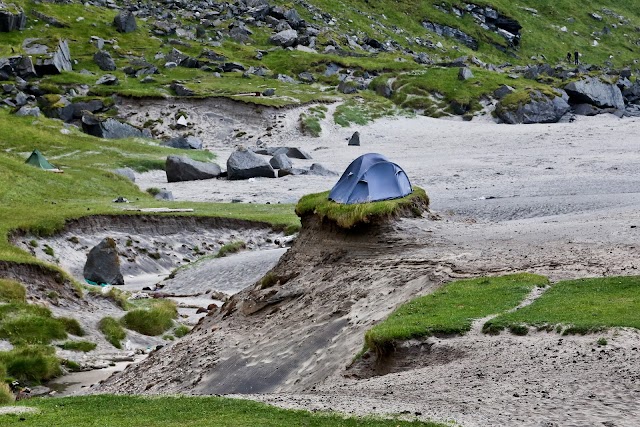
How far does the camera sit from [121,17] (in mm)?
Answer: 143000

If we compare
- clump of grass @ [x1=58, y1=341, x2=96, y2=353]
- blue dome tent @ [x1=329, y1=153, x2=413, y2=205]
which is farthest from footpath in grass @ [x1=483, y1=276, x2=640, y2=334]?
clump of grass @ [x1=58, y1=341, x2=96, y2=353]

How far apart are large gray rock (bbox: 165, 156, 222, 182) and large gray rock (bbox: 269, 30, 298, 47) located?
74.6 metres

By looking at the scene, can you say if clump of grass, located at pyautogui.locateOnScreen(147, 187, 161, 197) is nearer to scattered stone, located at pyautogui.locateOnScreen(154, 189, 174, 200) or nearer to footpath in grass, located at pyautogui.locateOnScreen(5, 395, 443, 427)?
scattered stone, located at pyautogui.locateOnScreen(154, 189, 174, 200)

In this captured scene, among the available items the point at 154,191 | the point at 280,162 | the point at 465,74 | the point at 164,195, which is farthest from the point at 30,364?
the point at 465,74

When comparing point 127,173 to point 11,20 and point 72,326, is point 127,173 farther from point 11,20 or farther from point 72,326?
point 11,20

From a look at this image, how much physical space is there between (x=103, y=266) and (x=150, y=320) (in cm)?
972

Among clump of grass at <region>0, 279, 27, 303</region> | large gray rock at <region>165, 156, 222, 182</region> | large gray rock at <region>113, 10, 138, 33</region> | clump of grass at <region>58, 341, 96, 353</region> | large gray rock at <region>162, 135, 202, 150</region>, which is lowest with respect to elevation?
large gray rock at <region>162, 135, 202, 150</region>

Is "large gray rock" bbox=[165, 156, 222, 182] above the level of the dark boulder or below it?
above

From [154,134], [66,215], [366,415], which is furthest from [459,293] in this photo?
[154,134]

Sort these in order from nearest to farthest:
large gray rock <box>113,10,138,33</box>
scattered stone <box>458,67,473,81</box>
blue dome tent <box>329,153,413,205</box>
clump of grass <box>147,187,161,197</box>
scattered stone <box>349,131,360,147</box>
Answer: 1. blue dome tent <box>329,153,413,205</box>
2. clump of grass <box>147,187,161,197</box>
3. scattered stone <box>349,131,360,147</box>
4. scattered stone <box>458,67,473,81</box>
5. large gray rock <box>113,10,138,33</box>

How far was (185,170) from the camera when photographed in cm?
7744

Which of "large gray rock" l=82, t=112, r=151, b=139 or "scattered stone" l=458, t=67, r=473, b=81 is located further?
"scattered stone" l=458, t=67, r=473, b=81

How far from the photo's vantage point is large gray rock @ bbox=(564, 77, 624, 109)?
114938mm

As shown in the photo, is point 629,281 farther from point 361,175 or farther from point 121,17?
point 121,17
